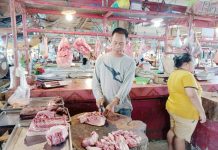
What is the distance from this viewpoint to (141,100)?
440 cm

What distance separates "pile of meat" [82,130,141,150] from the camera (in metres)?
1.91

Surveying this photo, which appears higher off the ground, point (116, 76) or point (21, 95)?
point (116, 76)

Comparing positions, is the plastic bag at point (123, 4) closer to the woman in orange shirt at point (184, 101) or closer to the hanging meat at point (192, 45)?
the woman in orange shirt at point (184, 101)

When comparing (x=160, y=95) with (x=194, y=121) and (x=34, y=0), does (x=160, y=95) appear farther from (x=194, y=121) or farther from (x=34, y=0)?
(x=34, y=0)

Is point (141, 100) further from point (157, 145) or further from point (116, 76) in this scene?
point (116, 76)

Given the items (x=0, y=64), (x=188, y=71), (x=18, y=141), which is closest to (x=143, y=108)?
(x=188, y=71)

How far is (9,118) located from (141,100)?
8.67 ft

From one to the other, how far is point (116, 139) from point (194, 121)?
82.3 inches

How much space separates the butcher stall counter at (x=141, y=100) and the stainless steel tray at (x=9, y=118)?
0.70 m

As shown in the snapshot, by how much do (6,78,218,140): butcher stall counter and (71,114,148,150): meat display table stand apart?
3.83ft

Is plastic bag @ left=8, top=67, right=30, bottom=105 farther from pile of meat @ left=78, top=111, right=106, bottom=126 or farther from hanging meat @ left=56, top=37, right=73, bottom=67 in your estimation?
hanging meat @ left=56, top=37, right=73, bottom=67

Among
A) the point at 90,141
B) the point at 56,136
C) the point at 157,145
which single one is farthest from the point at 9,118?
the point at 157,145

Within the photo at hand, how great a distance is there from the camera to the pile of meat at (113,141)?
1.91 meters

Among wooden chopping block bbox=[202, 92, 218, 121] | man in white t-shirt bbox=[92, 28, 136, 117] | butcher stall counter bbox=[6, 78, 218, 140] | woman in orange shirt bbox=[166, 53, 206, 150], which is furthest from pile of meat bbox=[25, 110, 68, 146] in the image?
wooden chopping block bbox=[202, 92, 218, 121]
